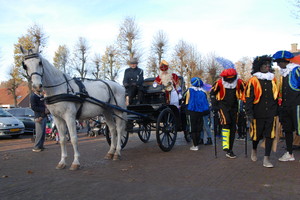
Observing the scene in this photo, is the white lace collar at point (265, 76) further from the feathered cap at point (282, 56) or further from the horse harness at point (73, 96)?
the horse harness at point (73, 96)

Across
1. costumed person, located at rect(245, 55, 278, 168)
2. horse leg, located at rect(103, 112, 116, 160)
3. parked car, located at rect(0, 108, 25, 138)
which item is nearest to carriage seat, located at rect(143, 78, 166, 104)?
horse leg, located at rect(103, 112, 116, 160)

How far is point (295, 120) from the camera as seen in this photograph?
19.4 feet

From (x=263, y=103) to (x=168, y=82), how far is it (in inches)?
118

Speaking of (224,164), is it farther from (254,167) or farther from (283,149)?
(283,149)

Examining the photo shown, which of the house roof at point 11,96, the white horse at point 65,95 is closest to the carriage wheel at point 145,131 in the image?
the white horse at point 65,95

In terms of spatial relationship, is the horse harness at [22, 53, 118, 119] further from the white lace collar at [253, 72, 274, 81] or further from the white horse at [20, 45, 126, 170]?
the white lace collar at [253, 72, 274, 81]

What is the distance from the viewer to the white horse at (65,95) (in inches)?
215

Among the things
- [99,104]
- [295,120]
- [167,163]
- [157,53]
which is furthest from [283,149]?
[157,53]

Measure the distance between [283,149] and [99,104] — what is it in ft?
17.1

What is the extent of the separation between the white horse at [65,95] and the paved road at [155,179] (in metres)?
0.68

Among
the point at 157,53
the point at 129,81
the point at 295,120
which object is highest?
the point at 157,53

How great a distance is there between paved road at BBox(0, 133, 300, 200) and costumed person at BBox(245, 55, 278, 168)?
0.65 meters

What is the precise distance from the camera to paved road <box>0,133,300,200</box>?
407 centimetres

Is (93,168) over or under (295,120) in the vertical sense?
under
